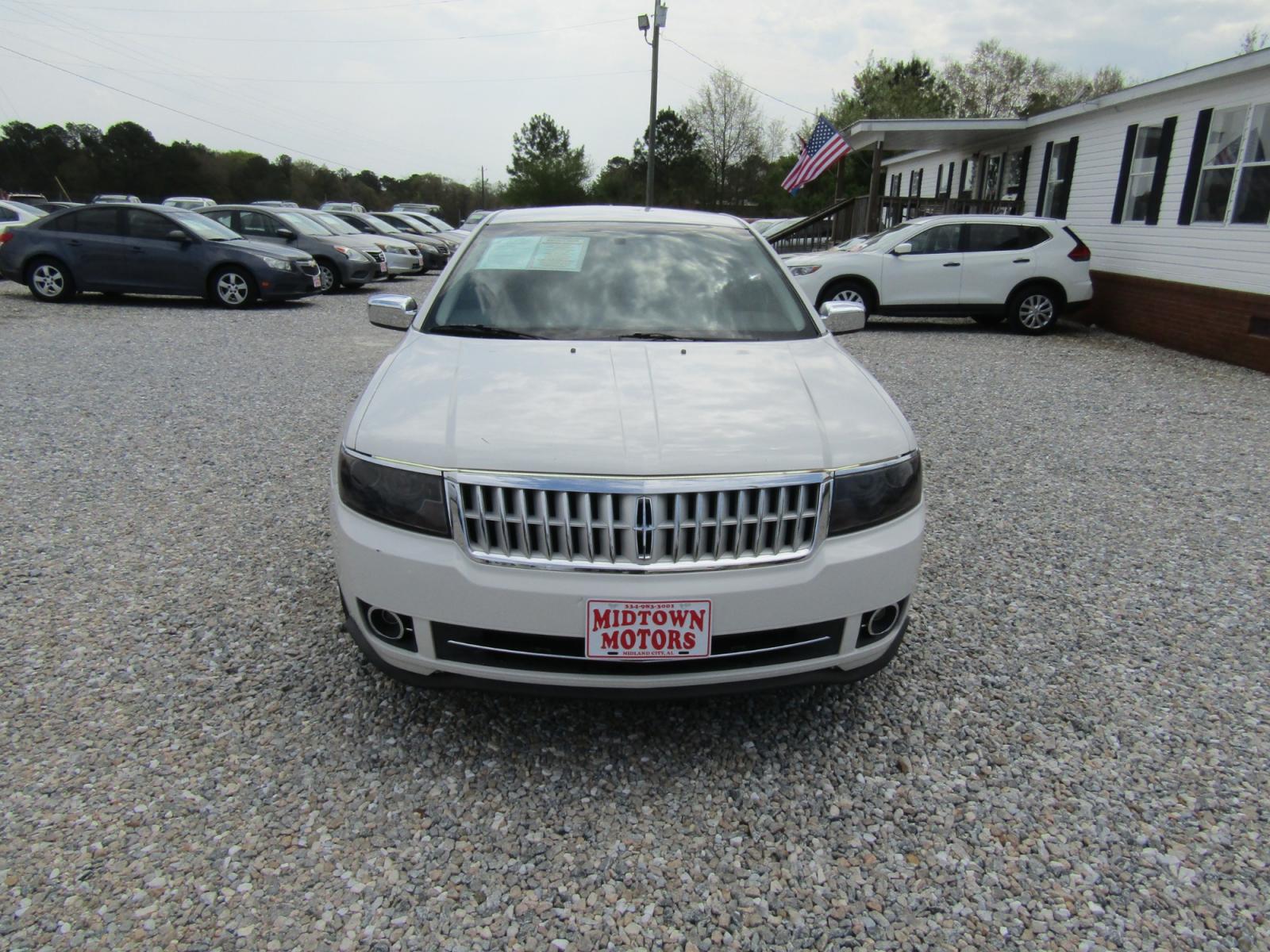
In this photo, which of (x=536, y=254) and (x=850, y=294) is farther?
(x=850, y=294)

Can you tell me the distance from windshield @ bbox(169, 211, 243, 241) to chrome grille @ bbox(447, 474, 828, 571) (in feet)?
41.0

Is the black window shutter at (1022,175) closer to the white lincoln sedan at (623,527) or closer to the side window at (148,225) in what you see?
the side window at (148,225)

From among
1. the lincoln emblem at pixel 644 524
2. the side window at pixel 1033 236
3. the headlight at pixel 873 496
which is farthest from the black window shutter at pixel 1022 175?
the lincoln emblem at pixel 644 524

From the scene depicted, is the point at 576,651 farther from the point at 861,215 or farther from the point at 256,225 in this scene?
the point at 861,215

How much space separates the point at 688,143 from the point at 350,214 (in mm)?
48950

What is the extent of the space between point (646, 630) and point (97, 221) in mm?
13642

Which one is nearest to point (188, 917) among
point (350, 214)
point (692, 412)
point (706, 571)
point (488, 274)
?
point (706, 571)

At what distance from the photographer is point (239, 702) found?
283 cm

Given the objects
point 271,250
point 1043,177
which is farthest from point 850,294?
point 271,250

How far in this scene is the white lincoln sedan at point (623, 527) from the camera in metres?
2.26

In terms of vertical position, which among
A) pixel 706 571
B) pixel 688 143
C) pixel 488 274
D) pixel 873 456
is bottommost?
pixel 706 571

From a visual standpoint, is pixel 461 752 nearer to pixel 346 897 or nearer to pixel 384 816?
pixel 384 816

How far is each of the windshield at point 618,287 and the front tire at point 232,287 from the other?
10.4 meters

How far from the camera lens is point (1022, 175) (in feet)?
53.3
